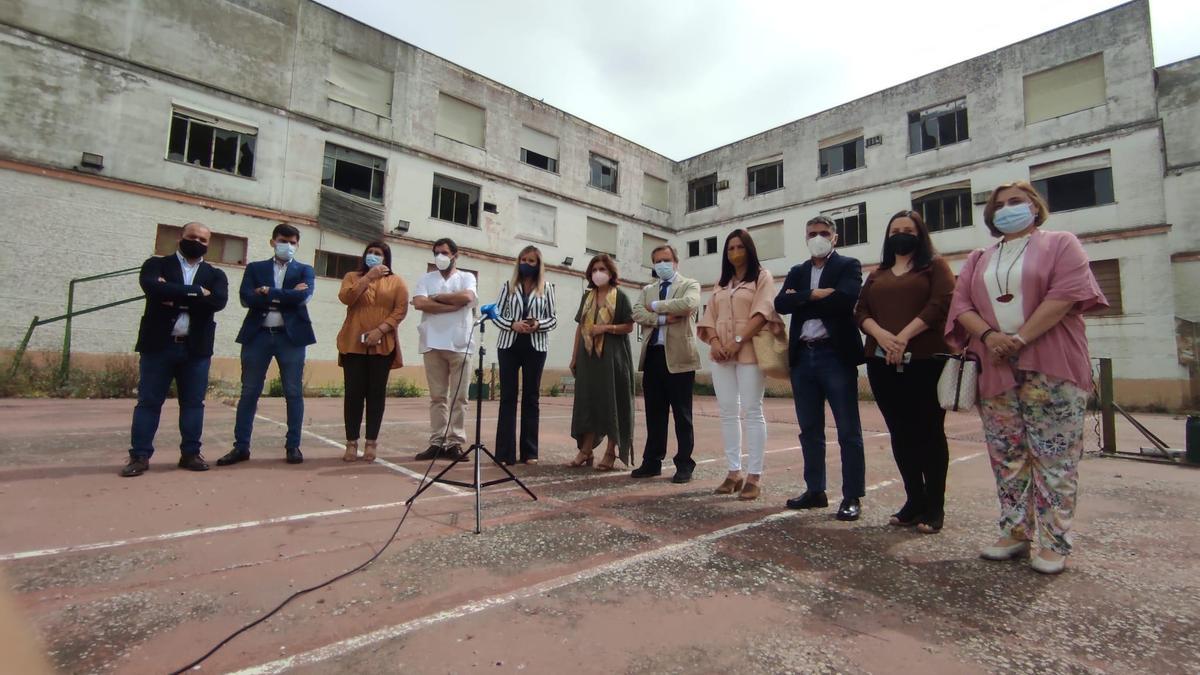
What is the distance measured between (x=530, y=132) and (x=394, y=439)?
16.5 meters

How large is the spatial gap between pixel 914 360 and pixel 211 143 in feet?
54.5

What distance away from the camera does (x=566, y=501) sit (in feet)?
11.6

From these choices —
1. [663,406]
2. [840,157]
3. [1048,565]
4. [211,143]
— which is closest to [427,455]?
[663,406]

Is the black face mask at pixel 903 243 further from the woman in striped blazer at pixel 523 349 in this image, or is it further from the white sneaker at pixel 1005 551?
the woman in striped blazer at pixel 523 349

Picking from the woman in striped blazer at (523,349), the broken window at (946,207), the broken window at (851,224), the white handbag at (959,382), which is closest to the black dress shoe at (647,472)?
the woman in striped blazer at (523,349)

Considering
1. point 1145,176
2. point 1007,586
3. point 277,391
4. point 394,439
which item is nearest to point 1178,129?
point 1145,176

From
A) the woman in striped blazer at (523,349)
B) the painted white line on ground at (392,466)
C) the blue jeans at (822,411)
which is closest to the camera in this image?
the blue jeans at (822,411)

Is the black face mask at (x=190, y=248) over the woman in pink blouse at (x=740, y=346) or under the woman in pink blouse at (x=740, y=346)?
over

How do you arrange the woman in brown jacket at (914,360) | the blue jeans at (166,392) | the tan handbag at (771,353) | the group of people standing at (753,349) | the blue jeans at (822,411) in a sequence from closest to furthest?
the group of people standing at (753,349) < the woman in brown jacket at (914,360) < the blue jeans at (822,411) < the tan handbag at (771,353) < the blue jeans at (166,392)

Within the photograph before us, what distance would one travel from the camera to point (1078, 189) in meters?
15.5

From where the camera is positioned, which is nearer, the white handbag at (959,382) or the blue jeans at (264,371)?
the white handbag at (959,382)

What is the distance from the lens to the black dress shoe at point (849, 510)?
3262 millimetres

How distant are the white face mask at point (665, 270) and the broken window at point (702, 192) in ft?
68.4

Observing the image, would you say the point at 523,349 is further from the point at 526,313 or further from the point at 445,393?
the point at 445,393
